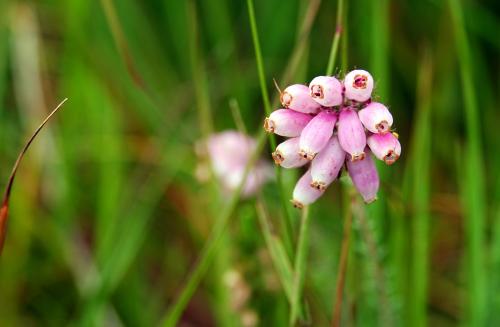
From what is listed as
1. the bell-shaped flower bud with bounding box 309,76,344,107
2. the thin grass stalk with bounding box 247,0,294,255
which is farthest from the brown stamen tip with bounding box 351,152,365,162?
the thin grass stalk with bounding box 247,0,294,255

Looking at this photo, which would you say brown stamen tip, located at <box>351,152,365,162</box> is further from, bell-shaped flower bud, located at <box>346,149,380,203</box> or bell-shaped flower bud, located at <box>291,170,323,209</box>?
bell-shaped flower bud, located at <box>291,170,323,209</box>

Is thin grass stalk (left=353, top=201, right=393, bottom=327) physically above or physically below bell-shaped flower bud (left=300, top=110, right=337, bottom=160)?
below

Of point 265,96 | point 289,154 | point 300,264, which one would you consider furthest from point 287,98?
point 300,264

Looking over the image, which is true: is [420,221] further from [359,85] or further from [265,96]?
[359,85]

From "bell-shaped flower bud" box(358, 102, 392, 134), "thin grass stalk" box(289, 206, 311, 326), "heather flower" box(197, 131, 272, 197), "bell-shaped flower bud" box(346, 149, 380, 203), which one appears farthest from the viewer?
"heather flower" box(197, 131, 272, 197)

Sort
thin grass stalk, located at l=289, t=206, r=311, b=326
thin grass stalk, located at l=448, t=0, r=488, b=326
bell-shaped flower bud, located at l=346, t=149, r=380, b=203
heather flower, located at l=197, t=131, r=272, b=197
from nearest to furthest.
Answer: bell-shaped flower bud, located at l=346, t=149, r=380, b=203, thin grass stalk, located at l=289, t=206, r=311, b=326, thin grass stalk, located at l=448, t=0, r=488, b=326, heather flower, located at l=197, t=131, r=272, b=197

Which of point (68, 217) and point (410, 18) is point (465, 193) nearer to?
point (410, 18)
